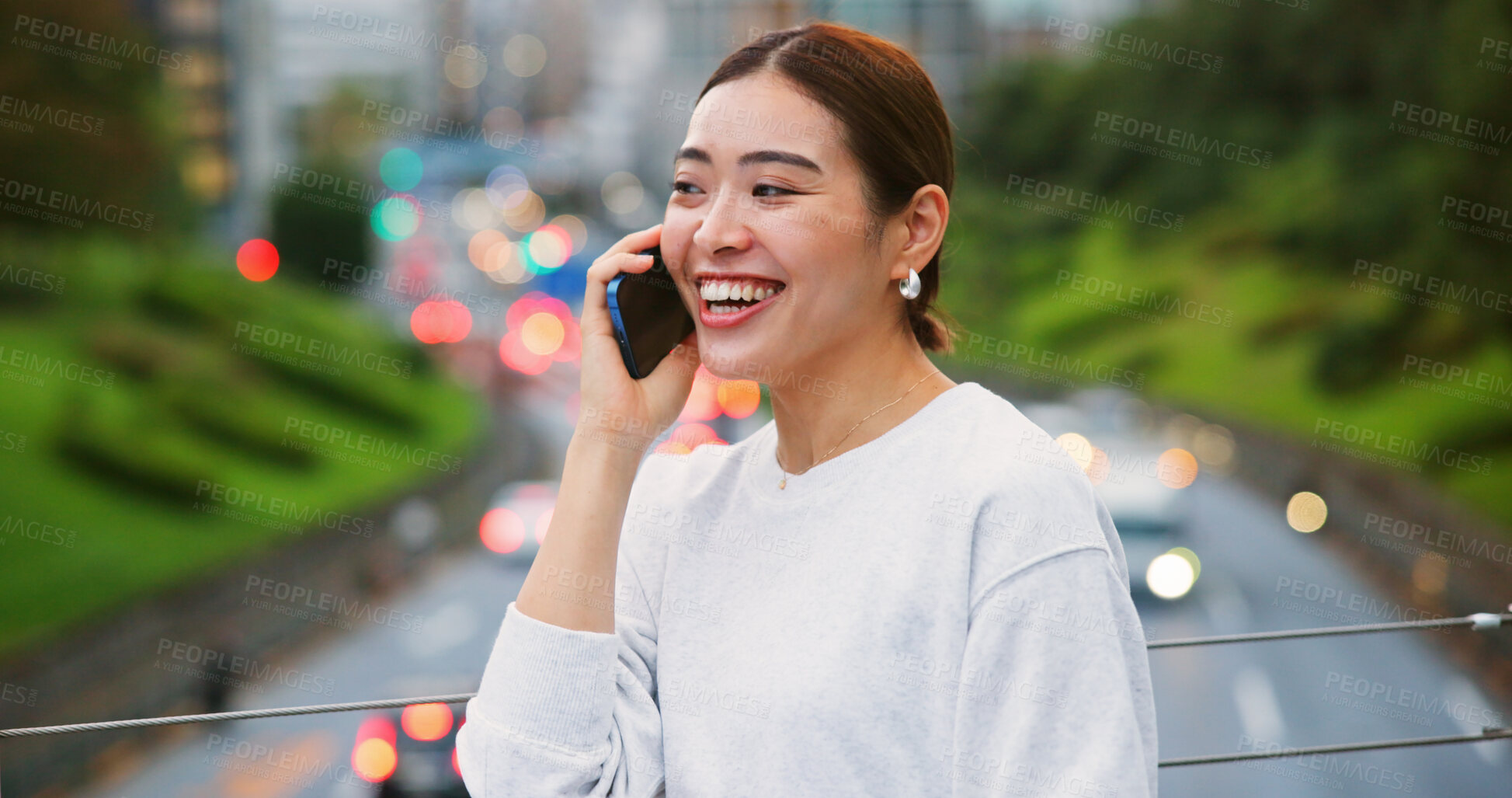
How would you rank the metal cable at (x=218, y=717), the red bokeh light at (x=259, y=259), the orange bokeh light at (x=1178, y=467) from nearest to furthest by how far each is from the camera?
the metal cable at (x=218, y=717) → the orange bokeh light at (x=1178, y=467) → the red bokeh light at (x=259, y=259)

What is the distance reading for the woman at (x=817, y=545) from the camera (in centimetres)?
131

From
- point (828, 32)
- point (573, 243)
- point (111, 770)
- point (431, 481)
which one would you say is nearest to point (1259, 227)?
point (431, 481)

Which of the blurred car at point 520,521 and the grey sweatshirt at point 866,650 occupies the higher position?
the grey sweatshirt at point 866,650

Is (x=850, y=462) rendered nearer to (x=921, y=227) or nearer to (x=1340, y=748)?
(x=921, y=227)

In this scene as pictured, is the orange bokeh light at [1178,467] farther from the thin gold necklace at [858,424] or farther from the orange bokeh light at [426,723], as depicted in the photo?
the thin gold necklace at [858,424]

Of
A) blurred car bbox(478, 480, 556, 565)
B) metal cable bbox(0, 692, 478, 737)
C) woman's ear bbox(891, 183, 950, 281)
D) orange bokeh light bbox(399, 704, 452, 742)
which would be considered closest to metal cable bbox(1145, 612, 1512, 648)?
woman's ear bbox(891, 183, 950, 281)

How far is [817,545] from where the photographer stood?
4.96 ft

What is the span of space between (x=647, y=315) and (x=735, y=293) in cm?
21

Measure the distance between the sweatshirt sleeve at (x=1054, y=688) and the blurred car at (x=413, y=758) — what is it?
592cm

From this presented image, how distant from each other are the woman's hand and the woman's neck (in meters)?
0.18

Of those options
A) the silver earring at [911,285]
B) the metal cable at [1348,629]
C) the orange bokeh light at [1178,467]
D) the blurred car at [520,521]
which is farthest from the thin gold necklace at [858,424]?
the orange bokeh light at [1178,467]

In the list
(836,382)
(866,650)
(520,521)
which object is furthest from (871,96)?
(520,521)

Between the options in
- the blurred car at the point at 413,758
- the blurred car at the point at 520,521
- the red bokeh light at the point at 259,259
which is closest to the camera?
the blurred car at the point at 413,758

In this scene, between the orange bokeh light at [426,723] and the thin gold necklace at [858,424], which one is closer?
the thin gold necklace at [858,424]
